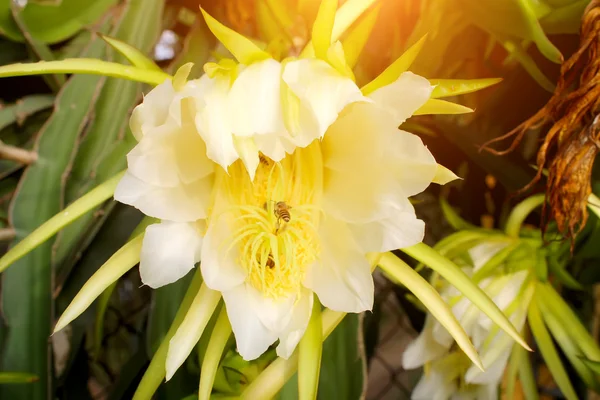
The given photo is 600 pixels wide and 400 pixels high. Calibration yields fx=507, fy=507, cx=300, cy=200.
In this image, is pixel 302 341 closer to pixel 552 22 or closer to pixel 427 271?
pixel 427 271

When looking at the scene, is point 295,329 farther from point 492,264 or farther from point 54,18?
point 54,18

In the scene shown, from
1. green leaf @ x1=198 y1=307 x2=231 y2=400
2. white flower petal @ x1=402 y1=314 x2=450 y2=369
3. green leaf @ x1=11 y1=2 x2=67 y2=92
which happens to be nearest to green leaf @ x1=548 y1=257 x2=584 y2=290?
white flower petal @ x1=402 y1=314 x2=450 y2=369

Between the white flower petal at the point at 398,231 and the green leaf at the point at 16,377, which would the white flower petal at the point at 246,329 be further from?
the green leaf at the point at 16,377

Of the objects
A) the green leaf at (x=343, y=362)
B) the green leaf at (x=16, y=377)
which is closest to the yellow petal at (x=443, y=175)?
the green leaf at (x=343, y=362)

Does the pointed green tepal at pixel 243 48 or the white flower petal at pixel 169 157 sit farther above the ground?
the pointed green tepal at pixel 243 48

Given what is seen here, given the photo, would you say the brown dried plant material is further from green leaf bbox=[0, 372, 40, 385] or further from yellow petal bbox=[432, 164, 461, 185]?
green leaf bbox=[0, 372, 40, 385]

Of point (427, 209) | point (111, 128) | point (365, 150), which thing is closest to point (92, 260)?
point (111, 128)
